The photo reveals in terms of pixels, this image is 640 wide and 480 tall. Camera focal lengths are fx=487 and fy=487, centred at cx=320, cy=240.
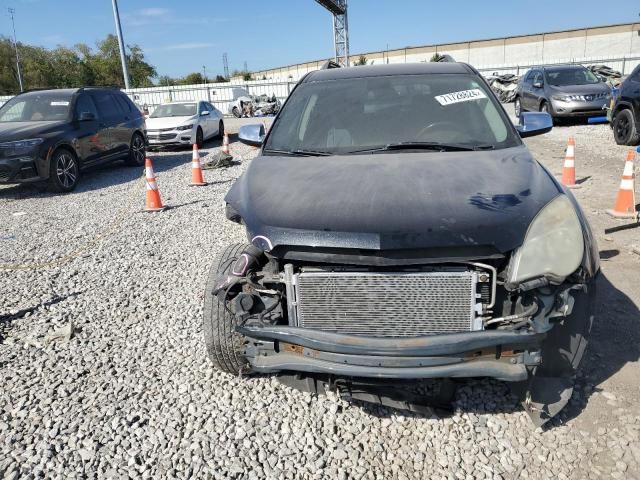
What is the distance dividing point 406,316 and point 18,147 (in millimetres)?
8085

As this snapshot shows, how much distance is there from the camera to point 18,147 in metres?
7.96

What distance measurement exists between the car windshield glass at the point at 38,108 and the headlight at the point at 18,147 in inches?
44.8

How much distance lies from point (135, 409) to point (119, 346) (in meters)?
0.82

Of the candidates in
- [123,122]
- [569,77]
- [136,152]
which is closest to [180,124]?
[136,152]

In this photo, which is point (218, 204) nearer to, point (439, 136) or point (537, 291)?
point (439, 136)

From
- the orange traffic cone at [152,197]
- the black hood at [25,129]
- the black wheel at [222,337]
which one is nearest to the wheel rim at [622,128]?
the orange traffic cone at [152,197]

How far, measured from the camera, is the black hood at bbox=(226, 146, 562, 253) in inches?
81.4

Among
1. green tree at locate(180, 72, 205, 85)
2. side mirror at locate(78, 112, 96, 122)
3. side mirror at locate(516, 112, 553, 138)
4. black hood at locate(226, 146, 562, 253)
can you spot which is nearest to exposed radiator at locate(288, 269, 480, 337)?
black hood at locate(226, 146, 562, 253)

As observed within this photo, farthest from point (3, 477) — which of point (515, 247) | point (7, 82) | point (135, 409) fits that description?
point (7, 82)

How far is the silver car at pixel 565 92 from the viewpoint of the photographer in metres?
13.5

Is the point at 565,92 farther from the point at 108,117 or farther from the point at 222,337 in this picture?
the point at 222,337

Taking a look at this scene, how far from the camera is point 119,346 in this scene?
345 centimetres

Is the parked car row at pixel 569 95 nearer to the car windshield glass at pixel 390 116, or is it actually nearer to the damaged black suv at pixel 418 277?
the car windshield glass at pixel 390 116

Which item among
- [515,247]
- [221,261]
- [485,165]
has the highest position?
[485,165]
